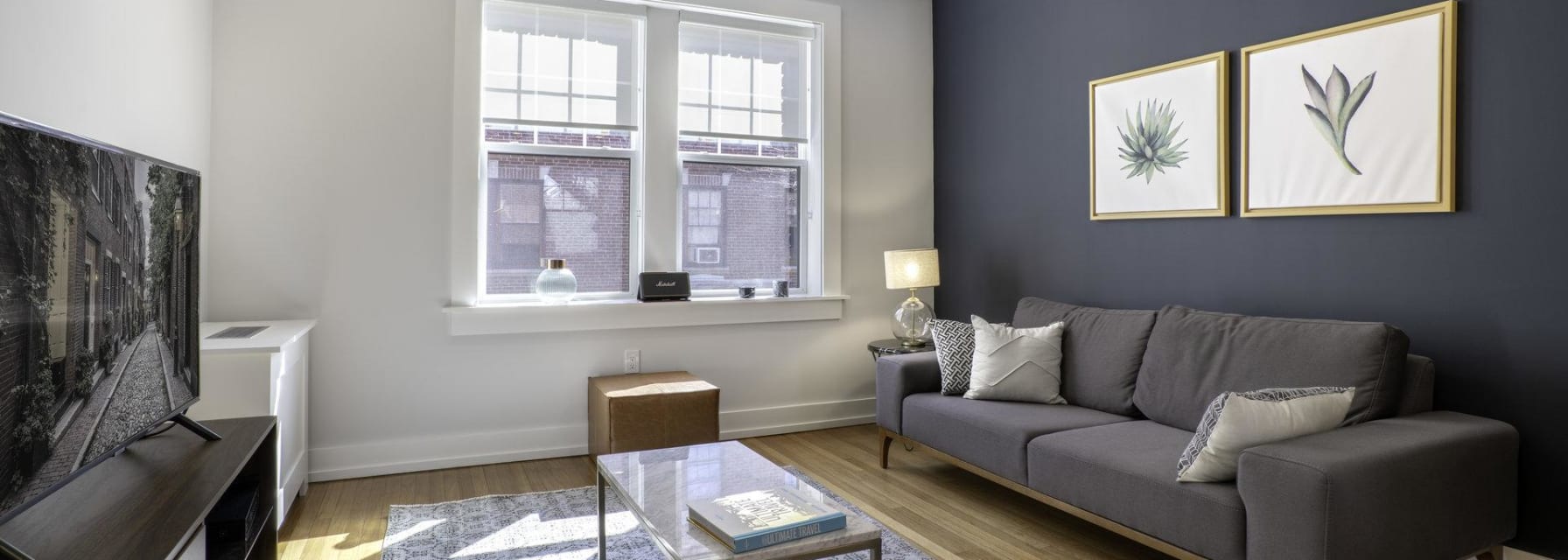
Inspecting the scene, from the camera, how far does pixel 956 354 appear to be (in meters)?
3.51

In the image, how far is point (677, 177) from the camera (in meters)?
4.17

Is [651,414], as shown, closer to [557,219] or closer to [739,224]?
[557,219]

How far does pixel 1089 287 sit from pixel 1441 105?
1507mm

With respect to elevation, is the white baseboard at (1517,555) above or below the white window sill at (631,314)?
below

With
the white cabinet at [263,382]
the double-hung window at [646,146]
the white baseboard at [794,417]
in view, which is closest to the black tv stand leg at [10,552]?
the white cabinet at [263,382]

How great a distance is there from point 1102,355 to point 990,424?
22.9 inches

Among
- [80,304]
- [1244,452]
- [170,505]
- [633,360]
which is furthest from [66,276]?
[633,360]

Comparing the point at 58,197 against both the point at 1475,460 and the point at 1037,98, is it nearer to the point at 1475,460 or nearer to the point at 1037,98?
the point at 1475,460

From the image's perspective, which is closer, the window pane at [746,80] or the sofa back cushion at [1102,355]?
the sofa back cushion at [1102,355]

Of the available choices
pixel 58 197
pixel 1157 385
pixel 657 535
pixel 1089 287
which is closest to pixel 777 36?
pixel 1089 287

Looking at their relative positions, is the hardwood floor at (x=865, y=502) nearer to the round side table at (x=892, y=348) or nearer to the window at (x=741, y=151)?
the round side table at (x=892, y=348)

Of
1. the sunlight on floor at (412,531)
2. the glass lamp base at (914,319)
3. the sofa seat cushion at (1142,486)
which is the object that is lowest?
the sunlight on floor at (412,531)

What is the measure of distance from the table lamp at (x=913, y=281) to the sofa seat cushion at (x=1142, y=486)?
4.65 feet

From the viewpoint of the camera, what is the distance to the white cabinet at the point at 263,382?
2521 mm
